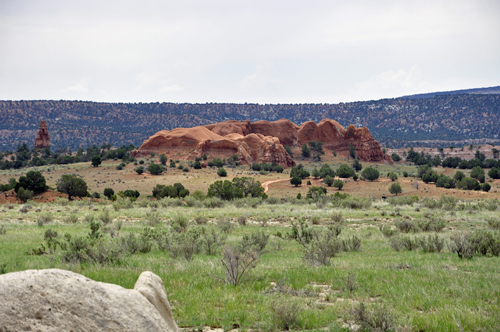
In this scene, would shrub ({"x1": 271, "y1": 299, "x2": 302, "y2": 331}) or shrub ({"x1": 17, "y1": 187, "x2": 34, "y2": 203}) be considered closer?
shrub ({"x1": 271, "y1": 299, "x2": 302, "y2": 331})

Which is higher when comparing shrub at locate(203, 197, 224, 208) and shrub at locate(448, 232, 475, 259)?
shrub at locate(448, 232, 475, 259)

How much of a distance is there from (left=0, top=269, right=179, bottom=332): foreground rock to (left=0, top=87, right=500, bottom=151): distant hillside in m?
138

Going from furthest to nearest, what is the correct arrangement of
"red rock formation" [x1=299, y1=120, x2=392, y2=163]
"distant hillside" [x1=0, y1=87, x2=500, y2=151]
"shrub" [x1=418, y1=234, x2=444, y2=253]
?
"distant hillside" [x1=0, y1=87, x2=500, y2=151]
"red rock formation" [x1=299, y1=120, x2=392, y2=163]
"shrub" [x1=418, y1=234, x2=444, y2=253]

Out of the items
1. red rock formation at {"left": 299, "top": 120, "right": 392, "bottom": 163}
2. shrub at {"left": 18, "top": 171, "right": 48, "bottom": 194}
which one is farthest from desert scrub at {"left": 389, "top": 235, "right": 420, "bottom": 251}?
red rock formation at {"left": 299, "top": 120, "right": 392, "bottom": 163}

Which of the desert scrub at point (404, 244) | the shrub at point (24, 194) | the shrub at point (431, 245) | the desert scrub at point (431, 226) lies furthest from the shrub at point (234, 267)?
the shrub at point (24, 194)

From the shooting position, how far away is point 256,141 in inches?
3452

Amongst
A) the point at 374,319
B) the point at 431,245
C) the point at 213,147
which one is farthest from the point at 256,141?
the point at 374,319

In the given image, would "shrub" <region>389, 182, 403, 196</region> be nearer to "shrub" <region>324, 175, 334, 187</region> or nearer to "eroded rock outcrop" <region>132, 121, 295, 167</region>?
"shrub" <region>324, 175, 334, 187</region>

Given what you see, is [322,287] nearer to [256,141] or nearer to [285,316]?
[285,316]

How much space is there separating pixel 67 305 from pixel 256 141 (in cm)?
8498

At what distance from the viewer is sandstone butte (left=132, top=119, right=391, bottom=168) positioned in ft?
272

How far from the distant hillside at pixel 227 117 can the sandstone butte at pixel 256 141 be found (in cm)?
3809

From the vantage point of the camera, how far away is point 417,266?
884 cm

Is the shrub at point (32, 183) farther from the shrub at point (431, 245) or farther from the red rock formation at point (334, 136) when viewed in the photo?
the red rock formation at point (334, 136)
